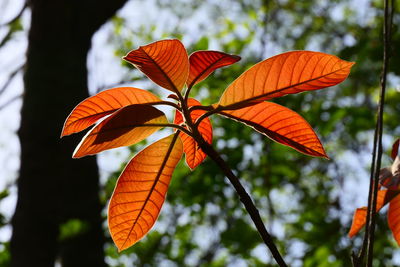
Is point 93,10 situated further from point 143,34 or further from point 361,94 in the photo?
point 361,94

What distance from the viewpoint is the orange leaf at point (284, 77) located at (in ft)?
2.04

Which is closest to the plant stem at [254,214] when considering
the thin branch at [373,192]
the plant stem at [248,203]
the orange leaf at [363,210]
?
the plant stem at [248,203]

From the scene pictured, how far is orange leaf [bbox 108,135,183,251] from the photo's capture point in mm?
670

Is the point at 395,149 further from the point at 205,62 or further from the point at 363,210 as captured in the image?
the point at 205,62

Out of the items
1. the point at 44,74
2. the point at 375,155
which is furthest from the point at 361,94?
the point at 375,155

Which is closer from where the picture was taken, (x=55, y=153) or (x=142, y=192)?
(x=142, y=192)

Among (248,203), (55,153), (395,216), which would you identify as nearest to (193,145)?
(248,203)

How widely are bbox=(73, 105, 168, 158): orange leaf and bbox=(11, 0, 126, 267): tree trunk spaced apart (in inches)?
68.0

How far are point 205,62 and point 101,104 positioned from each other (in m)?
0.16

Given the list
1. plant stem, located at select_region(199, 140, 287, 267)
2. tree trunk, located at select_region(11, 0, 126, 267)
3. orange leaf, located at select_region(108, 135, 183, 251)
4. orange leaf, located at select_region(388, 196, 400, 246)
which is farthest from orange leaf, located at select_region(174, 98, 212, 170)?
tree trunk, located at select_region(11, 0, 126, 267)

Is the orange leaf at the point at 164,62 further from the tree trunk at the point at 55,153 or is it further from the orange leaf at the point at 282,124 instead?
the tree trunk at the point at 55,153

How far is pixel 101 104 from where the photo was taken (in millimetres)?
662

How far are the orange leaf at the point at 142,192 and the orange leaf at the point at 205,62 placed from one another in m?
0.10

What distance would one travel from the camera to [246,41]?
2.99m
